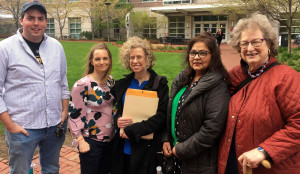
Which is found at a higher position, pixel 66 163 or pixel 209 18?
pixel 209 18

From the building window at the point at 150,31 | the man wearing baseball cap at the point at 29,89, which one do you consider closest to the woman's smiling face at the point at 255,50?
the man wearing baseball cap at the point at 29,89

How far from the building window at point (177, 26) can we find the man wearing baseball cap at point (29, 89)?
33.6 meters

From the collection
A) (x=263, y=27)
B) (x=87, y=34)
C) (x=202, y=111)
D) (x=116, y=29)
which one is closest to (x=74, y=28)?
(x=87, y=34)

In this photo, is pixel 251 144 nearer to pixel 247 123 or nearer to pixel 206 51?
pixel 247 123

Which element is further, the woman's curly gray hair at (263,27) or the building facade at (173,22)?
the building facade at (173,22)

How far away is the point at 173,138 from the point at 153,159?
0.34 meters

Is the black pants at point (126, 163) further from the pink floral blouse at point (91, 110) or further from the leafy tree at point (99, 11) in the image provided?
the leafy tree at point (99, 11)

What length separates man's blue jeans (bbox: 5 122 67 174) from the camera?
8.31 ft

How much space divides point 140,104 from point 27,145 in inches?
50.7

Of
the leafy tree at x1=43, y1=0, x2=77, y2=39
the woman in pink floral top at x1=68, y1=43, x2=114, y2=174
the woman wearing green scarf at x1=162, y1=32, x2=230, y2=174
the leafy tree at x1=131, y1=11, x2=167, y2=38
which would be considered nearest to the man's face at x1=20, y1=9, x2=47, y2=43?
the woman in pink floral top at x1=68, y1=43, x2=114, y2=174

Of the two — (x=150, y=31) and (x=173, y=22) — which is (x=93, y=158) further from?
(x=173, y=22)

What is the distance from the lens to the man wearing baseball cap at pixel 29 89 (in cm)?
247

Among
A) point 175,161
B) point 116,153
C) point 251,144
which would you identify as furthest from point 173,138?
point 251,144

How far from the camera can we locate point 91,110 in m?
2.67
